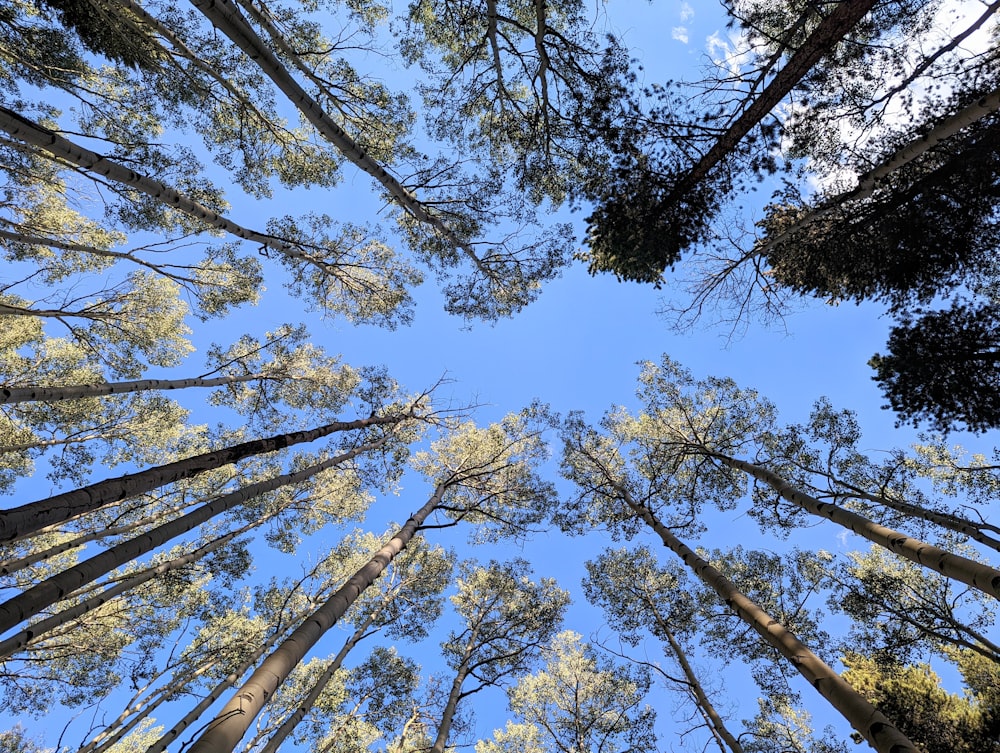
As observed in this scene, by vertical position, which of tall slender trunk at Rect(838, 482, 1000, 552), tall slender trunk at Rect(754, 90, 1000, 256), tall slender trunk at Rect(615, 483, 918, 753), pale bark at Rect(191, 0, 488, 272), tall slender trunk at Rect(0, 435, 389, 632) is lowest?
tall slender trunk at Rect(615, 483, 918, 753)

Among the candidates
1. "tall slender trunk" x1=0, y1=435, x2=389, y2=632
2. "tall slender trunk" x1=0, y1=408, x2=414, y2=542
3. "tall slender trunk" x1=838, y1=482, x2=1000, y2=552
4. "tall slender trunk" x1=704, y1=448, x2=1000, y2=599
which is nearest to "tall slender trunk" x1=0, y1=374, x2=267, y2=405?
"tall slender trunk" x1=0, y1=408, x2=414, y2=542

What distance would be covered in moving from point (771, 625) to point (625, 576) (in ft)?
23.1

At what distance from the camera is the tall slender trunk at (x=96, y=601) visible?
18.6 ft

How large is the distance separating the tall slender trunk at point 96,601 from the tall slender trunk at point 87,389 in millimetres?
3155

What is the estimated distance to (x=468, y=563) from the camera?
514 inches

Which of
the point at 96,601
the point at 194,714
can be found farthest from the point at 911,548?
the point at 96,601

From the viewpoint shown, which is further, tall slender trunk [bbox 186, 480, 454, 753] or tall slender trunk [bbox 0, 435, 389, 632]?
tall slender trunk [bbox 0, 435, 389, 632]

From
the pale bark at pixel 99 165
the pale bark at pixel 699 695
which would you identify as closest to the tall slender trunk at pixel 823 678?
Answer: the pale bark at pixel 699 695

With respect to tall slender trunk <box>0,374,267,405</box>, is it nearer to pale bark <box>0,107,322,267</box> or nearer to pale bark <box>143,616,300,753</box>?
pale bark <box>0,107,322,267</box>

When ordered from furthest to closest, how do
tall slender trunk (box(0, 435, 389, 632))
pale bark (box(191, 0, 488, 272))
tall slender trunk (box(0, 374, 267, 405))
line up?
tall slender trunk (box(0, 374, 267, 405)) → pale bark (box(191, 0, 488, 272)) → tall slender trunk (box(0, 435, 389, 632))

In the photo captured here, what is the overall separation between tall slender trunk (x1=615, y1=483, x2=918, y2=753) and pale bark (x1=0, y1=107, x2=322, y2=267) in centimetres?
922

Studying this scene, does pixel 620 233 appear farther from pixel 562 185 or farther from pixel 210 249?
pixel 210 249

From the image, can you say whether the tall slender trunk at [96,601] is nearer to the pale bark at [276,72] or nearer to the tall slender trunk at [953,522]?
the pale bark at [276,72]

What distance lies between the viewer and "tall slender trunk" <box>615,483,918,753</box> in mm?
3180
